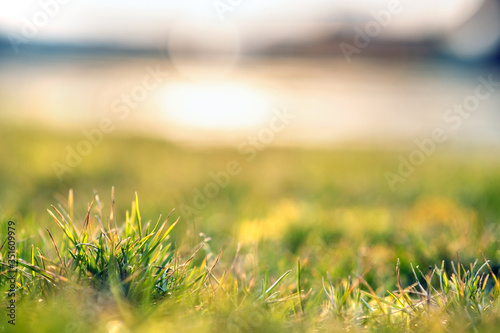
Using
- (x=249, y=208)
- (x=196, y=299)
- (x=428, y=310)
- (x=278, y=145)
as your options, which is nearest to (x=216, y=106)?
(x=278, y=145)

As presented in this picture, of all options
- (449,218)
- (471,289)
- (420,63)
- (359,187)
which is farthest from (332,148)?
(420,63)

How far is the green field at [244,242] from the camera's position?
1.58 metres

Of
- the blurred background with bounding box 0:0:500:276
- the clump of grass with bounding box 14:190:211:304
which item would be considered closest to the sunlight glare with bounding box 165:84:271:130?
the blurred background with bounding box 0:0:500:276

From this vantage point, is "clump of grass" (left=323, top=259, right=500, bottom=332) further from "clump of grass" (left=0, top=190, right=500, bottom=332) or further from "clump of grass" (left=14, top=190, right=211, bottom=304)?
"clump of grass" (left=14, top=190, right=211, bottom=304)

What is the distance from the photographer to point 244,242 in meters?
2.65

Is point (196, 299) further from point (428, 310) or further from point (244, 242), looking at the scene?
point (244, 242)

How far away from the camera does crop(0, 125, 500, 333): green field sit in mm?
1580

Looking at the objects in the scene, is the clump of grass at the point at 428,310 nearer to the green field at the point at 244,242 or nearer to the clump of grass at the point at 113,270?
the green field at the point at 244,242

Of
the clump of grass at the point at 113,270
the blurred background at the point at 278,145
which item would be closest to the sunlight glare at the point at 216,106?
the blurred background at the point at 278,145

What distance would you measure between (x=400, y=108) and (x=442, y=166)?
5051 millimetres

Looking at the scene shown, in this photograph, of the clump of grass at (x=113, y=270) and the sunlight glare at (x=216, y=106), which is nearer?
the clump of grass at (x=113, y=270)

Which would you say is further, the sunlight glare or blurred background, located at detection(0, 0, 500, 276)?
the sunlight glare

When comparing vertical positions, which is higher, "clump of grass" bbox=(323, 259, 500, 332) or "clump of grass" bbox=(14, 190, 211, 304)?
"clump of grass" bbox=(14, 190, 211, 304)

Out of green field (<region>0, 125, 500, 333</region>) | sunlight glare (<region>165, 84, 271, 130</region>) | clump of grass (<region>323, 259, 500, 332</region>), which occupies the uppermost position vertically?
sunlight glare (<region>165, 84, 271, 130</region>)
